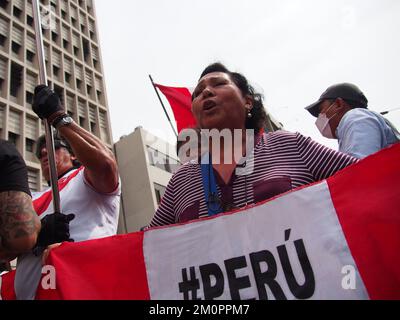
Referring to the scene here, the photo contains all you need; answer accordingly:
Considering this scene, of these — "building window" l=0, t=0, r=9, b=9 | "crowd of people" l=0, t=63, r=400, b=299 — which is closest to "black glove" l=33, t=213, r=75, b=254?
"crowd of people" l=0, t=63, r=400, b=299

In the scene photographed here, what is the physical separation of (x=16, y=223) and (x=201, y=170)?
34.5 inches

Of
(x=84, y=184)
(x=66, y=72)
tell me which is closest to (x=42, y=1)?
(x=66, y=72)

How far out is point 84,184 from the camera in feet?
6.91

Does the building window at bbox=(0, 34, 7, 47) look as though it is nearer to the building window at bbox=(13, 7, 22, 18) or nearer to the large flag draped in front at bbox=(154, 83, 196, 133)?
the building window at bbox=(13, 7, 22, 18)

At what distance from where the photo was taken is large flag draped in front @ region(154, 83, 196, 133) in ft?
17.1

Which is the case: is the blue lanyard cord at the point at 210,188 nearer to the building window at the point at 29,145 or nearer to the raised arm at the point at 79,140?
the raised arm at the point at 79,140

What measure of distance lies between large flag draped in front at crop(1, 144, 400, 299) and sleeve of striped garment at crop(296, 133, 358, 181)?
127 millimetres


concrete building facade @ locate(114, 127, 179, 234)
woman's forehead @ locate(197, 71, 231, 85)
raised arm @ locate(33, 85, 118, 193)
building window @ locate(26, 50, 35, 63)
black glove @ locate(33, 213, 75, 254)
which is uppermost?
building window @ locate(26, 50, 35, 63)

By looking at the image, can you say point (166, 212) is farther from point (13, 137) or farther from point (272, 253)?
point (13, 137)

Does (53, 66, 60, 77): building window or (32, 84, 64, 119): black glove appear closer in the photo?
(32, 84, 64, 119): black glove

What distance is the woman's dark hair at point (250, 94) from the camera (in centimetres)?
205

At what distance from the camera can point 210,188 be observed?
164cm
